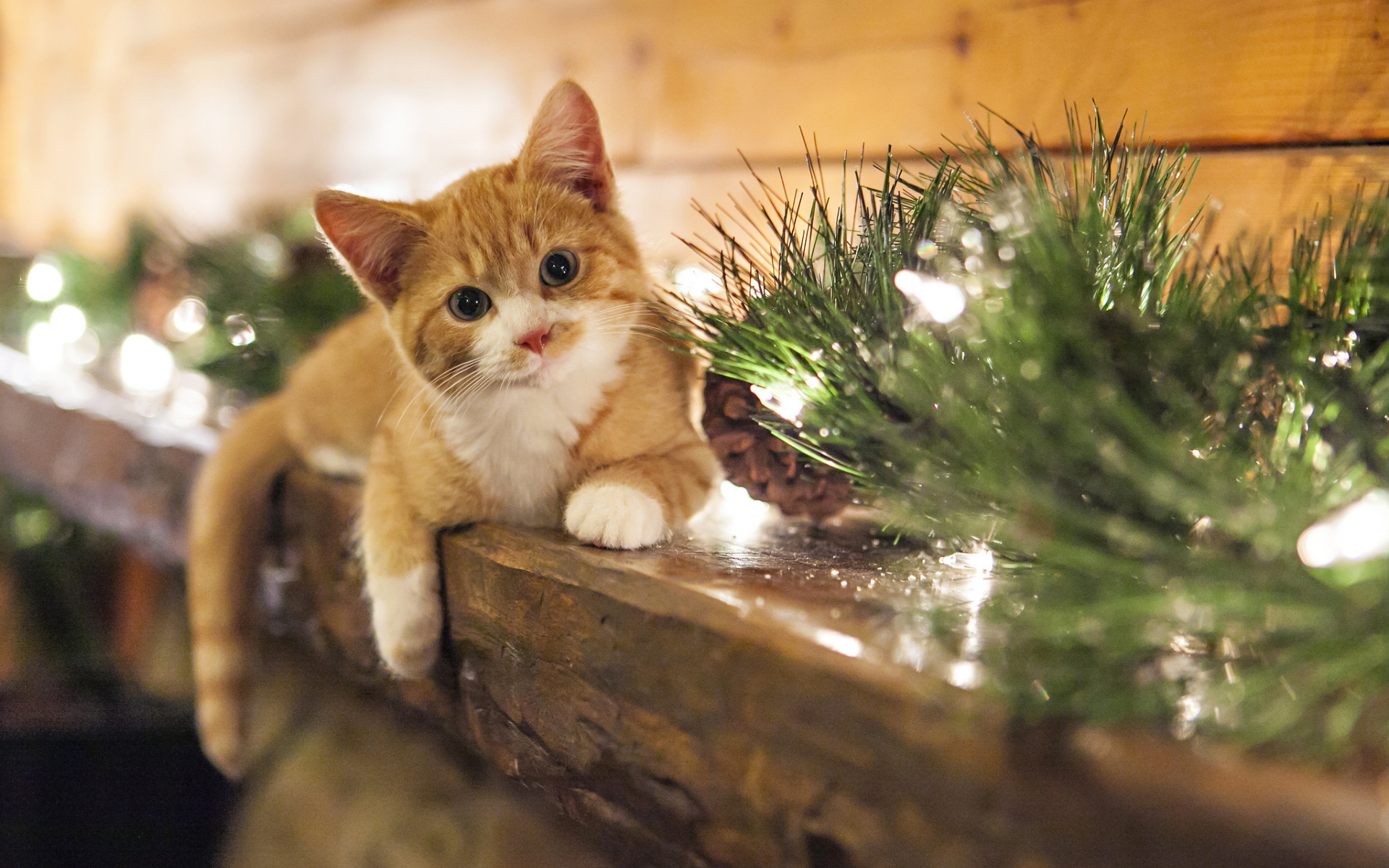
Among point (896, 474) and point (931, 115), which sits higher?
point (931, 115)

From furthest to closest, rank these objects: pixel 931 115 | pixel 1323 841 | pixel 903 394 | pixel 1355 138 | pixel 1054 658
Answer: pixel 931 115 < pixel 1355 138 < pixel 903 394 < pixel 1054 658 < pixel 1323 841

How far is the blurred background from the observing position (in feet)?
3.21

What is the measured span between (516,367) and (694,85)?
33.7 inches

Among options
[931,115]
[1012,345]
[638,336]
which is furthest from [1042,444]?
[931,115]

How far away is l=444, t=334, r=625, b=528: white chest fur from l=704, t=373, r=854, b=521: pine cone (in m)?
0.14

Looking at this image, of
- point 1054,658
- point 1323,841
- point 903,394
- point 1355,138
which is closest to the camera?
point 1323,841

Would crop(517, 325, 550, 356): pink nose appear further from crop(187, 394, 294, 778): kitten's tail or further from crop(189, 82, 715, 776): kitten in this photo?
crop(187, 394, 294, 778): kitten's tail

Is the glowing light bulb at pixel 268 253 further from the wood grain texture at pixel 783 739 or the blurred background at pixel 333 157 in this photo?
the wood grain texture at pixel 783 739

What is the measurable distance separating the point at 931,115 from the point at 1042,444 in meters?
0.82

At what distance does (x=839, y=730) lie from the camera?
0.54 metres

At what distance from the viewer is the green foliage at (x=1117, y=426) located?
47 centimetres

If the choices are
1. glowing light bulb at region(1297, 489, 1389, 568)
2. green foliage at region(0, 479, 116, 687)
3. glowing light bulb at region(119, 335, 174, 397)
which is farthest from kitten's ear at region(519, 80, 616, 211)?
green foliage at region(0, 479, 116, 687)

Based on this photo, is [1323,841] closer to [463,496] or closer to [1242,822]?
[1242,822]

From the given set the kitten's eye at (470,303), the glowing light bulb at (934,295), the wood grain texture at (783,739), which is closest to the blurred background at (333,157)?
the kitten's eye at (470,303)
